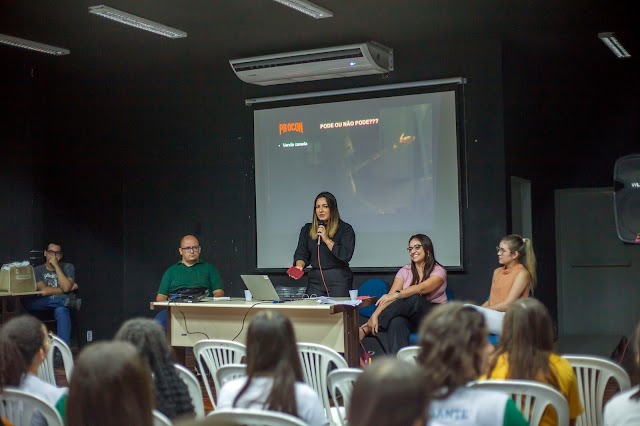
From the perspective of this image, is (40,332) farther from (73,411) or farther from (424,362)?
(424,362)

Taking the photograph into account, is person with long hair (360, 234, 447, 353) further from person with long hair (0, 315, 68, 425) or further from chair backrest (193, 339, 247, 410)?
person with long hair (0, 315, 68, 425)

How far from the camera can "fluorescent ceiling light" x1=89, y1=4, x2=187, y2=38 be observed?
614 centimetres

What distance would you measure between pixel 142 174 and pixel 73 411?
7.32m

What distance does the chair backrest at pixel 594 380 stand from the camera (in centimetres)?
310

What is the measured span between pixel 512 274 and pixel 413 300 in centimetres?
76

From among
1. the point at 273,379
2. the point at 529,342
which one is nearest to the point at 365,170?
the point at 529,342

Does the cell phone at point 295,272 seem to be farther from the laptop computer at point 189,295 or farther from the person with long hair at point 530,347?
the person with long hair at point 530,347

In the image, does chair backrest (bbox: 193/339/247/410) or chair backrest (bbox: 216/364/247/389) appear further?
chair backrest (bbox: 193/339/247/410)

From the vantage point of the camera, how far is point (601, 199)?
10195 mm

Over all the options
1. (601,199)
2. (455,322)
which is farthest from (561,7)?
(455,322)

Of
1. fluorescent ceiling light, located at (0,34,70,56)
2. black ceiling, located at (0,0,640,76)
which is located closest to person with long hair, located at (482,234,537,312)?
black ceiling, located at (0,0,640,76)

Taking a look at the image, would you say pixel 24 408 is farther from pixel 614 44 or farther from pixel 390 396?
pixel 614 44

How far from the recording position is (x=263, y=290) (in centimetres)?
604

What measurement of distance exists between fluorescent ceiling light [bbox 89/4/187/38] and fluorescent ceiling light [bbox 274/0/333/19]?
1207 millimetres
